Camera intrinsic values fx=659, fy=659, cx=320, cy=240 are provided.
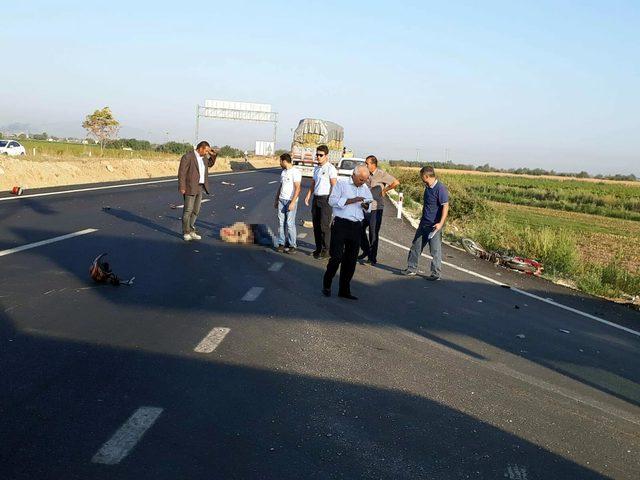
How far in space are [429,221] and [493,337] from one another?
3.77 meters

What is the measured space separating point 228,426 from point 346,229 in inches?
193

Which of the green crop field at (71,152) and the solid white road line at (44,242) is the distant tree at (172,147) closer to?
the green crop field at (71,152)

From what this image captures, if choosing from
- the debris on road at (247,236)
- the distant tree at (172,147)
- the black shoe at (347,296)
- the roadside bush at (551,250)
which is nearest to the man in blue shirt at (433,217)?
the black shoe at (347,296)

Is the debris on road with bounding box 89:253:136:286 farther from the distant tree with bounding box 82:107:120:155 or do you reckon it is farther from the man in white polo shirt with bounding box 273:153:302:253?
the distant tree with bounding box 82:107:120:155

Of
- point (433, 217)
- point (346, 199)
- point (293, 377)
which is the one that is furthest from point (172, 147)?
point (293, 377)

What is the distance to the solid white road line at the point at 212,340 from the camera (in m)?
5.92

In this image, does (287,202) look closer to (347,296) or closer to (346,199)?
(346,199)

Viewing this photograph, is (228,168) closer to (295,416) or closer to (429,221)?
(429,221)

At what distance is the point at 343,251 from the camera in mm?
8984

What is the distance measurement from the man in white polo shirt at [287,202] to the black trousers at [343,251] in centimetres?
313

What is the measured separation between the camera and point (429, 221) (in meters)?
11.1

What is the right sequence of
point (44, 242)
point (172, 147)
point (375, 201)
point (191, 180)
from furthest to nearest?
1. point (172, 147)
2. point (191, 180)
3. point (375, 201)
4. point (44, 242)

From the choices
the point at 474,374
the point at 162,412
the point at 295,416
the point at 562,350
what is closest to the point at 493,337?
the point at 562,350

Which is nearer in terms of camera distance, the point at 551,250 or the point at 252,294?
the point at 252,294
